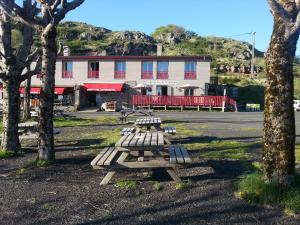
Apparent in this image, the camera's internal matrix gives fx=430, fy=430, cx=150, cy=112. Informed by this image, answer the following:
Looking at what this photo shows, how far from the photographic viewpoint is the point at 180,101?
41688 millimetres

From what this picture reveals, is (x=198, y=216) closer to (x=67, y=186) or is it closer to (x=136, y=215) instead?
(x=136, y=215)

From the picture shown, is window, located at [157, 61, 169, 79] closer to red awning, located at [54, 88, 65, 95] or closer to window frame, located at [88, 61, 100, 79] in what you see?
window frame, located at [88, 61, 100, 79]

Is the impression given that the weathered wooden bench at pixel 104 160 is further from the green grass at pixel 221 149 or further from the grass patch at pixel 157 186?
the green grass at pixel 221 149

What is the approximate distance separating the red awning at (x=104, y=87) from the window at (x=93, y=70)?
1.11 metres

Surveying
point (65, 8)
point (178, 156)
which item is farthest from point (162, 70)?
point (178, 156)

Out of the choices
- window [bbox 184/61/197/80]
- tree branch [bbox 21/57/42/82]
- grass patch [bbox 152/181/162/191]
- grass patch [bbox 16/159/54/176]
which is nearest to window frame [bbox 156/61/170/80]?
window [bbox 184/61/197/80]

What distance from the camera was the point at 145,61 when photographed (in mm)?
45094

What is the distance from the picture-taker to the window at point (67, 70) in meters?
46.3

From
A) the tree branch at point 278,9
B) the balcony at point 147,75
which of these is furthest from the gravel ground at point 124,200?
the balcony at point 147,75

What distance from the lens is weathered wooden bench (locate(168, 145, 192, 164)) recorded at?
6.69 metres

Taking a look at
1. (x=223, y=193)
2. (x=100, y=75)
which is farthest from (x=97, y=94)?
(x=223, y=193)

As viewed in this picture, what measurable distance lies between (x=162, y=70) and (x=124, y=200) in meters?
39.2

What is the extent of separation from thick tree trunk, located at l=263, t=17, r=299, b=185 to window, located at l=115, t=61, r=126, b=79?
3996cm

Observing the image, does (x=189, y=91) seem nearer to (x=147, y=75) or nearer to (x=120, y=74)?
(x=147, y=75)
